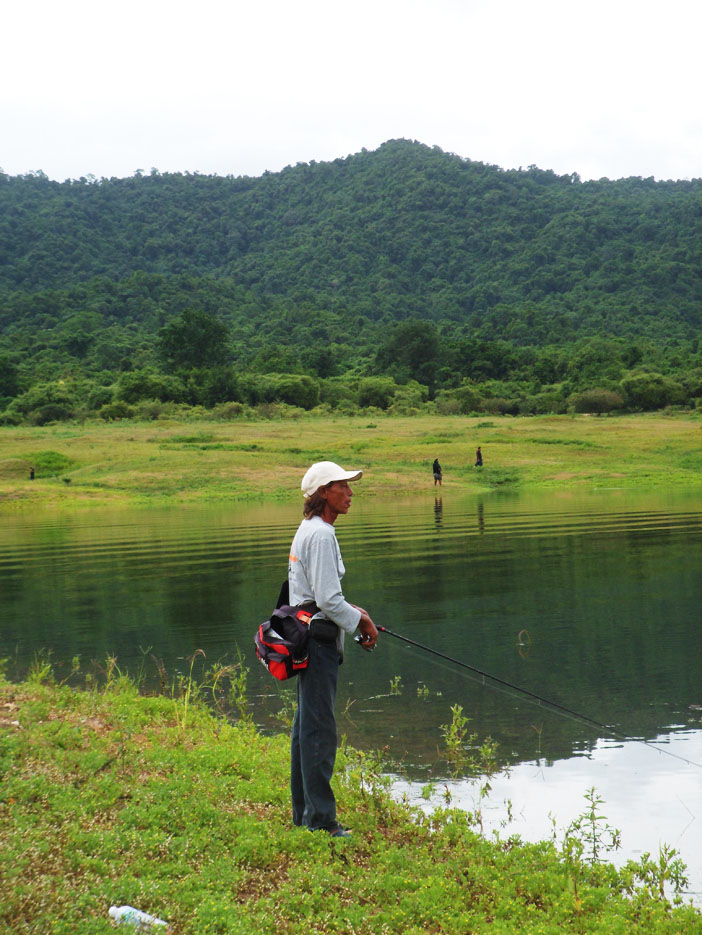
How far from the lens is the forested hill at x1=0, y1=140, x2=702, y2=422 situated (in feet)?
355

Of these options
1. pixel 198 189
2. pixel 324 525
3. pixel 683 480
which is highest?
pixel 198 189

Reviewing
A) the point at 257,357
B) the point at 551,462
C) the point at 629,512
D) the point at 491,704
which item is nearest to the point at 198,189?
the point at 257,357

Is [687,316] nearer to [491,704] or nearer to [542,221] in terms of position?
[542,221]

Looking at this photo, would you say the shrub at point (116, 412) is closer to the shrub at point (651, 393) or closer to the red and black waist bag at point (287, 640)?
the shrub at point (651, 393)

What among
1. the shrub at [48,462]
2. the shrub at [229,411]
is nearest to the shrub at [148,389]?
the shrub at [229,411]

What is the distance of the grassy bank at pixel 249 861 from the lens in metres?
4.30

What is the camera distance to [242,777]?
20.5ft

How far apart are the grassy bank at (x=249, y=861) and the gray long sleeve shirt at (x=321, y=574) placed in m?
1.19

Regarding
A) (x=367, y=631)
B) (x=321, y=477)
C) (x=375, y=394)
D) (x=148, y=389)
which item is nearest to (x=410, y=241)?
(x=375, y=394)

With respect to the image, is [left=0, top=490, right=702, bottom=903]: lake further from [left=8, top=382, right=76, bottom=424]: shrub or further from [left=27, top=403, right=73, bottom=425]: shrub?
[left=8, top=382, right=76, bottom=424]: shrub

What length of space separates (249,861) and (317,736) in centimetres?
76


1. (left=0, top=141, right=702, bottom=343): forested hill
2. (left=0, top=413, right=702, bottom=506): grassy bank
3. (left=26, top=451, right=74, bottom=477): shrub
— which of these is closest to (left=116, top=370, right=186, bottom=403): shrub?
(left=0, top=413, right=702, bottom=506): grassy bank

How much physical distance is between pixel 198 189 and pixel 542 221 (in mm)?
73545

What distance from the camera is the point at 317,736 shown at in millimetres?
5410
